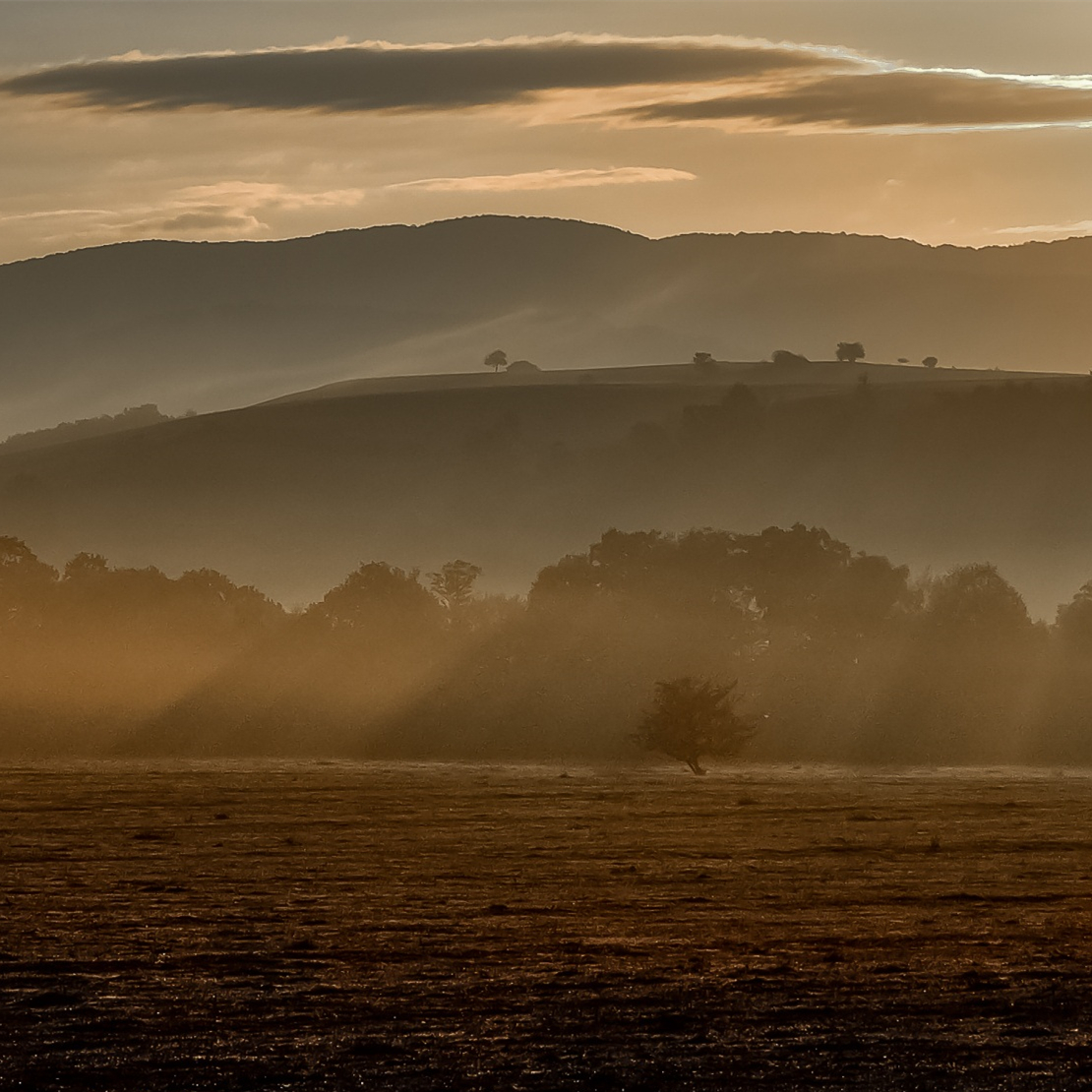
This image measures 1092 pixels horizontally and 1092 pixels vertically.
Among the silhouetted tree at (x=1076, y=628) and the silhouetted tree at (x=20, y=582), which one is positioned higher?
the silhouetted tree at (x=20, y=582)

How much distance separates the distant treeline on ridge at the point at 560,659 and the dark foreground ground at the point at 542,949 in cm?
3458

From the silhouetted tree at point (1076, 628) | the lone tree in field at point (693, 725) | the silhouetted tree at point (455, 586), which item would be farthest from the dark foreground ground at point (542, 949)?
the silhouetted tree at point (455, 586)

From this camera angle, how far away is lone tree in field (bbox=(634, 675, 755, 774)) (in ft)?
317

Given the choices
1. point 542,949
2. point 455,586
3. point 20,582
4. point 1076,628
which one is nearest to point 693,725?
point 1076,628

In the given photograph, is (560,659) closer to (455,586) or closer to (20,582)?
(455,586)

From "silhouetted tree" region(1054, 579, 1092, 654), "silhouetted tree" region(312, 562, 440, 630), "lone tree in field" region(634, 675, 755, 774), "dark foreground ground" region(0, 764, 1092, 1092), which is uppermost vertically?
"silhouetted tree" region(312, 562, 440, 630)

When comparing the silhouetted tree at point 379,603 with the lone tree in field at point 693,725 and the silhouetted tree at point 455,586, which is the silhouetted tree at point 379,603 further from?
the lone tree in field at point 693,725

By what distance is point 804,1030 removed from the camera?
2988cm

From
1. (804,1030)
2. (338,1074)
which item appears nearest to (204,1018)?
(338,1074)

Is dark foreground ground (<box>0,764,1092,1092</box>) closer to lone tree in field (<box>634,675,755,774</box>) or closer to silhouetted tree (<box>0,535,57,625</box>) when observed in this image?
lone tree in field (<box>634,675,755,774</box>)

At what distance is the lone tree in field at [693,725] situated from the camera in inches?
3804

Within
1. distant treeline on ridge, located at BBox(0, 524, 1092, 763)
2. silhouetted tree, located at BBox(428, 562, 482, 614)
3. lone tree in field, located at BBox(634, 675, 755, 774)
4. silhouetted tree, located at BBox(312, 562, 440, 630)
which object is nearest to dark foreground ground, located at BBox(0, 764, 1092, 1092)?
lone tree in field, located at BBox(634, 675, 755, 774)

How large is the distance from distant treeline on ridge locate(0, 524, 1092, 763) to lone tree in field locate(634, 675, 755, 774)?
15.0 ft

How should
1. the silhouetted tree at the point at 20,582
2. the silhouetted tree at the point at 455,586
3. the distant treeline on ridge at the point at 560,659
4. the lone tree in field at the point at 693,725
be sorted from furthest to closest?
the silhouetted tree at the point at 455,586, the silhouetted tree at the point at 20,582, the distant treeline on ridge at the point at 560,659, the lone tree in field at the point at 693,725
